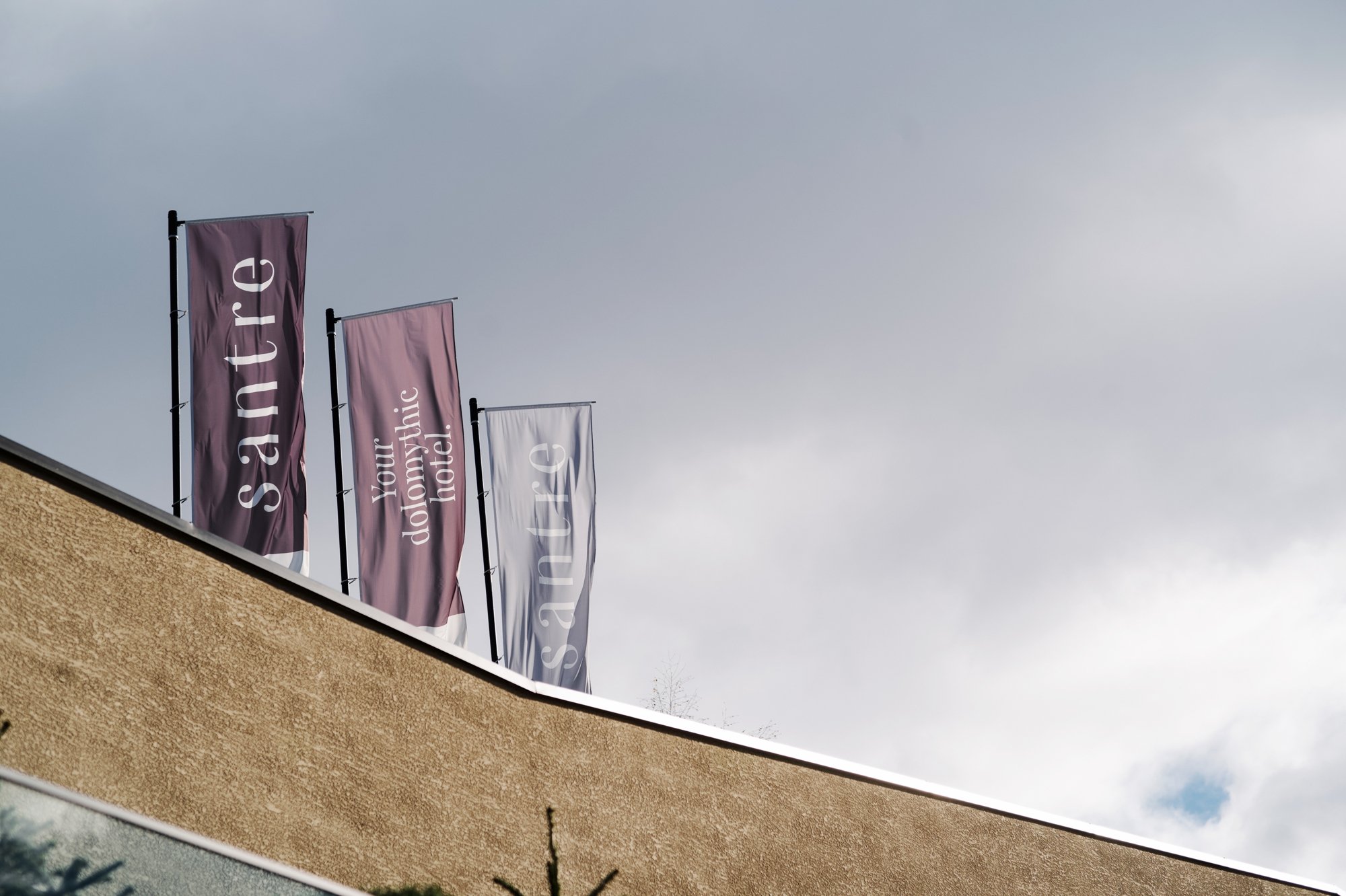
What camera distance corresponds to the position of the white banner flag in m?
12.2

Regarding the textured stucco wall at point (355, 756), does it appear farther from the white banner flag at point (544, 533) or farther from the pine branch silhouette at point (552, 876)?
the white banner flag at point (544, 533)

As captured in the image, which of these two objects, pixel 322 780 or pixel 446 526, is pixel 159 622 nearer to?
pixel 322 780

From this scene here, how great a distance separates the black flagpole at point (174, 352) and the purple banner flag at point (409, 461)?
2.00 metres

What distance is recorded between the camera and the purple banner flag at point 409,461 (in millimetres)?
11781

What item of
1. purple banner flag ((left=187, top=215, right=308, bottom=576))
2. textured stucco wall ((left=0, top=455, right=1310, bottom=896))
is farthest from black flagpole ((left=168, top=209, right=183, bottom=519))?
textured stucco wall ((left=0, top=455, right=1310, bottom=896))

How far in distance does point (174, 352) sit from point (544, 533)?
16.5 ft

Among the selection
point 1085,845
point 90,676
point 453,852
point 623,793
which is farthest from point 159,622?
point 1085,845

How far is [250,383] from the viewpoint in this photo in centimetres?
1095

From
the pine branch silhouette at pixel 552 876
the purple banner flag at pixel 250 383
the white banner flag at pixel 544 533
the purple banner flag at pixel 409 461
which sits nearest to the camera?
the pine branch silhouette at pixel 552 876

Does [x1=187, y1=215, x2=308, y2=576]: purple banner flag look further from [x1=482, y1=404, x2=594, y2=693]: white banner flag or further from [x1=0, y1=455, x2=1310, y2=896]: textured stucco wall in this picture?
[x1=0, y1=455, x2=1310, y2=896]: textured stucco wall

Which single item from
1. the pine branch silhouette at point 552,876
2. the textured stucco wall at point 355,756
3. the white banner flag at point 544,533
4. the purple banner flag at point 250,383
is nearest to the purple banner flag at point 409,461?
the white banner flag at point 544,533

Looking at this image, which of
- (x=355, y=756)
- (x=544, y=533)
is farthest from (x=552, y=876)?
(x=544, y=533)

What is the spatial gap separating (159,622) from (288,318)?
559 centimetres

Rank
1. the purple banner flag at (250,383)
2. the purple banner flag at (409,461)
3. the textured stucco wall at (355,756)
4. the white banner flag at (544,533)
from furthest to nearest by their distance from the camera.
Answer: the white banner flag at (544,533) → the purple banner flag at (409,461) → the purple banner flag at (250,383) → the textured stucco wall at (355,756)
